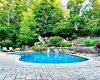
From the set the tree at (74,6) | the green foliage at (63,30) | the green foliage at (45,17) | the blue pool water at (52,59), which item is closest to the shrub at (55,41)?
the green foliage at (63,30)

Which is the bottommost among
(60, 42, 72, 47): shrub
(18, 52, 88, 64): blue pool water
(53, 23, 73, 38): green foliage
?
(18, 52, 88, 64): blue pool water

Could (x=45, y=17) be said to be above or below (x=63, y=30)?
above

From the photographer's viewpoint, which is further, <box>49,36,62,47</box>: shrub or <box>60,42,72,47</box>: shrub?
<box>49,36,62,47</box>: shrub

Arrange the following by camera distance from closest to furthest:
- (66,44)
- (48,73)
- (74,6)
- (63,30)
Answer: (48,73), (66,44), (63,30), (74,6)

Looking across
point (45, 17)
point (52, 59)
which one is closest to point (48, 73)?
point (52, 59)

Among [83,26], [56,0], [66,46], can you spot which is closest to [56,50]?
[66,46]

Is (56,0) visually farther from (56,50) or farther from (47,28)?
(56,50)

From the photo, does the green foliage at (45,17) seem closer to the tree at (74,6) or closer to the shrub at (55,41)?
the shrub at (55,41)

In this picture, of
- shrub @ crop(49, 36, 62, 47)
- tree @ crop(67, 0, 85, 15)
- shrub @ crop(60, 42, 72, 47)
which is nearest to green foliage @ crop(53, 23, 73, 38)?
shrub @ crop(49, 36, 62, 47)

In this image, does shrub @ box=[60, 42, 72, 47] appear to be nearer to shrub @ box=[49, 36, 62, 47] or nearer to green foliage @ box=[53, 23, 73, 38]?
shrub @ box=[49, 36, 62, 47]

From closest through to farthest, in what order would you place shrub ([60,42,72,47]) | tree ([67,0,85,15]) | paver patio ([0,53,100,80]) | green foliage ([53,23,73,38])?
paver patio ([0,53,100,80]) < shrub ([60,42,72,47]) < green foliage ([53,23,73,38]) < tree ([67,0,85,15])

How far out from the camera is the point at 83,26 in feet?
70.8

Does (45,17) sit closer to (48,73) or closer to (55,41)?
(55,41)

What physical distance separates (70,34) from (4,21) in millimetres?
10482
